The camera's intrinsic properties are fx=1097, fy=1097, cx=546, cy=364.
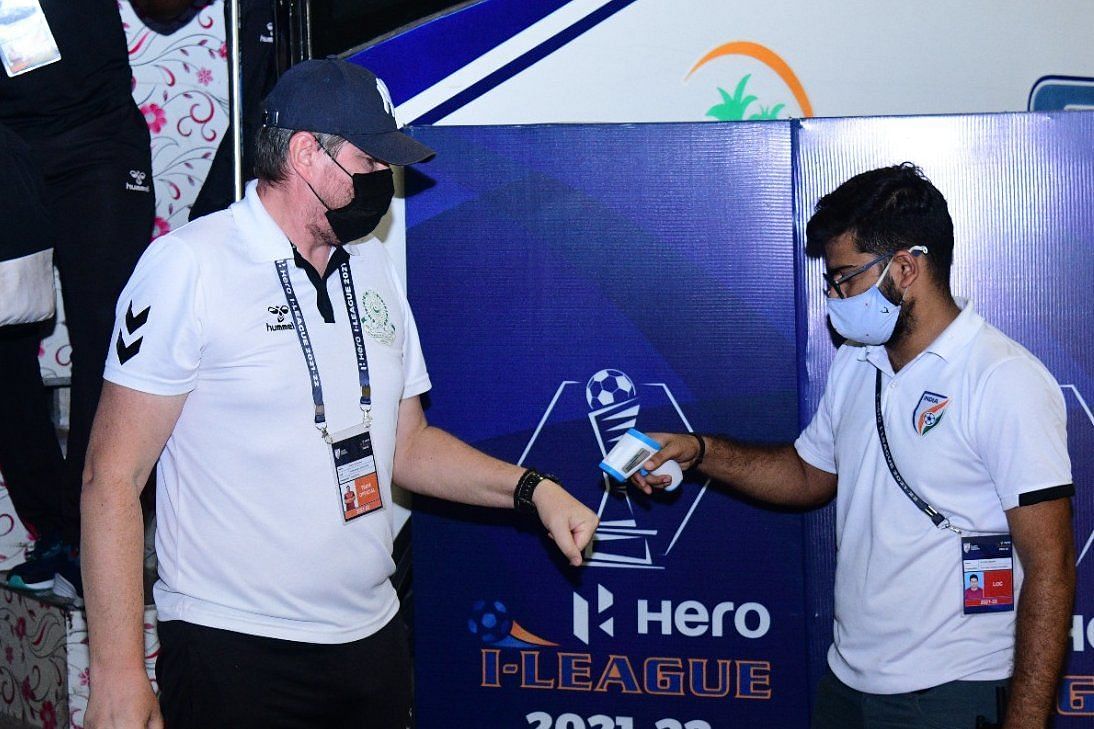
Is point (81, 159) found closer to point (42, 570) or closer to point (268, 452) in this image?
point (42, 570)

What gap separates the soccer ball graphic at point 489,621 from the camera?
3.10 m

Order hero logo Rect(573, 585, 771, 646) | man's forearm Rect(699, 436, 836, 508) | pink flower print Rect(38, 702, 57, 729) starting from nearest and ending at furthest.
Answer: man's forearm Rect(699, 436, 836, 508) < hero logo Rect(573, 585, 771, 646) < pink flower print Rect(38, 702, 57, 729)

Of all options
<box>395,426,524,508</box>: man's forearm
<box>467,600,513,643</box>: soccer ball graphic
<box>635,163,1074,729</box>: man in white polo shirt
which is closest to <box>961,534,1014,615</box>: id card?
<box>635,163,1074,729</box>: man in white polo shirt

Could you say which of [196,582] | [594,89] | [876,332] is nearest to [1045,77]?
[594,89]

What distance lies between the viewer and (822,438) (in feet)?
8.78

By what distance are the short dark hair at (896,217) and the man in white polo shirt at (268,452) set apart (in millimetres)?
880

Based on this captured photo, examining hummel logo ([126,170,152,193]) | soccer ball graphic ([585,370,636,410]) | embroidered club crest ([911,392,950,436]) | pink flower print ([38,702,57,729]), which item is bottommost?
pink flower print ([38,702,57,729])

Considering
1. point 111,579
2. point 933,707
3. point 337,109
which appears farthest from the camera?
point 933,707

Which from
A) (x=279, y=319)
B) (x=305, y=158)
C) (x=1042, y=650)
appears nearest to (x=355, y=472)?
(x=279, y=319)

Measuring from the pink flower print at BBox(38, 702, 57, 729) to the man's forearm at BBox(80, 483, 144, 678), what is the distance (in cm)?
180

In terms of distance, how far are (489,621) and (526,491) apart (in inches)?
35.2

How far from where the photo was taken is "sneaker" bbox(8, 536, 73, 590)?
3.45 metres

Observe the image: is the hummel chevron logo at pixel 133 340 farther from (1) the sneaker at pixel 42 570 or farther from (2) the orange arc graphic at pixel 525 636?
(1) the sneaker at pixel 42 570

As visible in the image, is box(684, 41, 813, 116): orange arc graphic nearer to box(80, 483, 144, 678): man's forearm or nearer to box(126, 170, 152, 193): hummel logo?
box(126, 170, 152, 193): hummel logo
